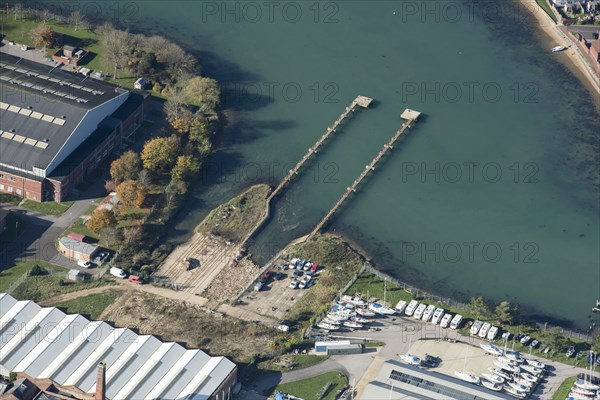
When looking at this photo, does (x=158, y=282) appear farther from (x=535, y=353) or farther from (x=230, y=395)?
(x=535, y=353)

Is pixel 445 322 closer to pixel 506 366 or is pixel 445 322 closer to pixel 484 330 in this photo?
pixel 484 330

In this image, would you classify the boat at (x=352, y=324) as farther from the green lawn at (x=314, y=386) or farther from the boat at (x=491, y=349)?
the boat at (x=491, y=349)

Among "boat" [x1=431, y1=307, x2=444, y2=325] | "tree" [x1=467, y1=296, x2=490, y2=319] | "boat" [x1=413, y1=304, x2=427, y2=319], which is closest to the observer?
"boat" [x1=431, y1=307, x2=444, y2=325]

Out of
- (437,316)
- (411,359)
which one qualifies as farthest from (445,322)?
(411,359)

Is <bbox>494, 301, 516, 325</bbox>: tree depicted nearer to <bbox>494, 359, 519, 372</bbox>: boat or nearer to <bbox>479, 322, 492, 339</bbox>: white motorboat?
<bbox>479, 322, 492, 339</bbox>: white motorboat

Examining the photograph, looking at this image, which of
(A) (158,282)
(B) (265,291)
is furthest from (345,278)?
(A) (158,282)

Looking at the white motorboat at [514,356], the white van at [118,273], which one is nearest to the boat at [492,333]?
the white motorboat at [514,356]

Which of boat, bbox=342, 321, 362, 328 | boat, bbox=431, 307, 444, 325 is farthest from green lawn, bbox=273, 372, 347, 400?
boat, bbox=431, 307, 444, 325
